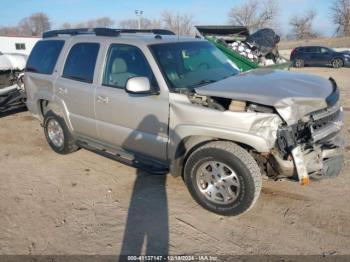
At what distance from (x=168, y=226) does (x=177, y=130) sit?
106cm

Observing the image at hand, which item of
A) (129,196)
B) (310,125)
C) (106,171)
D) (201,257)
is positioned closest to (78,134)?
(106,171)

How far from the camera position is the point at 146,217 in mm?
4113

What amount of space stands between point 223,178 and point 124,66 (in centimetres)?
193

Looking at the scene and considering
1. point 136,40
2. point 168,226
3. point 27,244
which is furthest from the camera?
point 136,40

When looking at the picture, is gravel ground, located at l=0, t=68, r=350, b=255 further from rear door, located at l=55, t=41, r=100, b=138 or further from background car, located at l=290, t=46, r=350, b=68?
background car, located at l=290, t=46, r=350, b=68

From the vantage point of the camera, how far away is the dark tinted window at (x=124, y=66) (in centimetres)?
445

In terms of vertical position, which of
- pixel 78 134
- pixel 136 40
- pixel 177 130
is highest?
pixel 136 40

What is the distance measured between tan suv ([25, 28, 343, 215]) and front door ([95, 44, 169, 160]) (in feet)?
0.04

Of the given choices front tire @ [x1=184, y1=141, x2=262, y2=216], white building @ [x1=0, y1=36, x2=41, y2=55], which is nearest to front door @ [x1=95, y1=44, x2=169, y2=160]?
front tire @ [x1=184, y1=141, x2=262, y2=216]

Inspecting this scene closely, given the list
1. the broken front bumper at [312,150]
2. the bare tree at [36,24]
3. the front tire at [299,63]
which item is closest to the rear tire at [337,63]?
the front tire at [299,63]

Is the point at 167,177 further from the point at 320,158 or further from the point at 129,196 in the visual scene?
the point at 320,158

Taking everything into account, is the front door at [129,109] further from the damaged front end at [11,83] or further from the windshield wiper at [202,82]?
the damaged front end at [11,83]

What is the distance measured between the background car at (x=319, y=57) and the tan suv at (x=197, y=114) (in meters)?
22.0

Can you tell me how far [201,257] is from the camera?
3.41 meters
